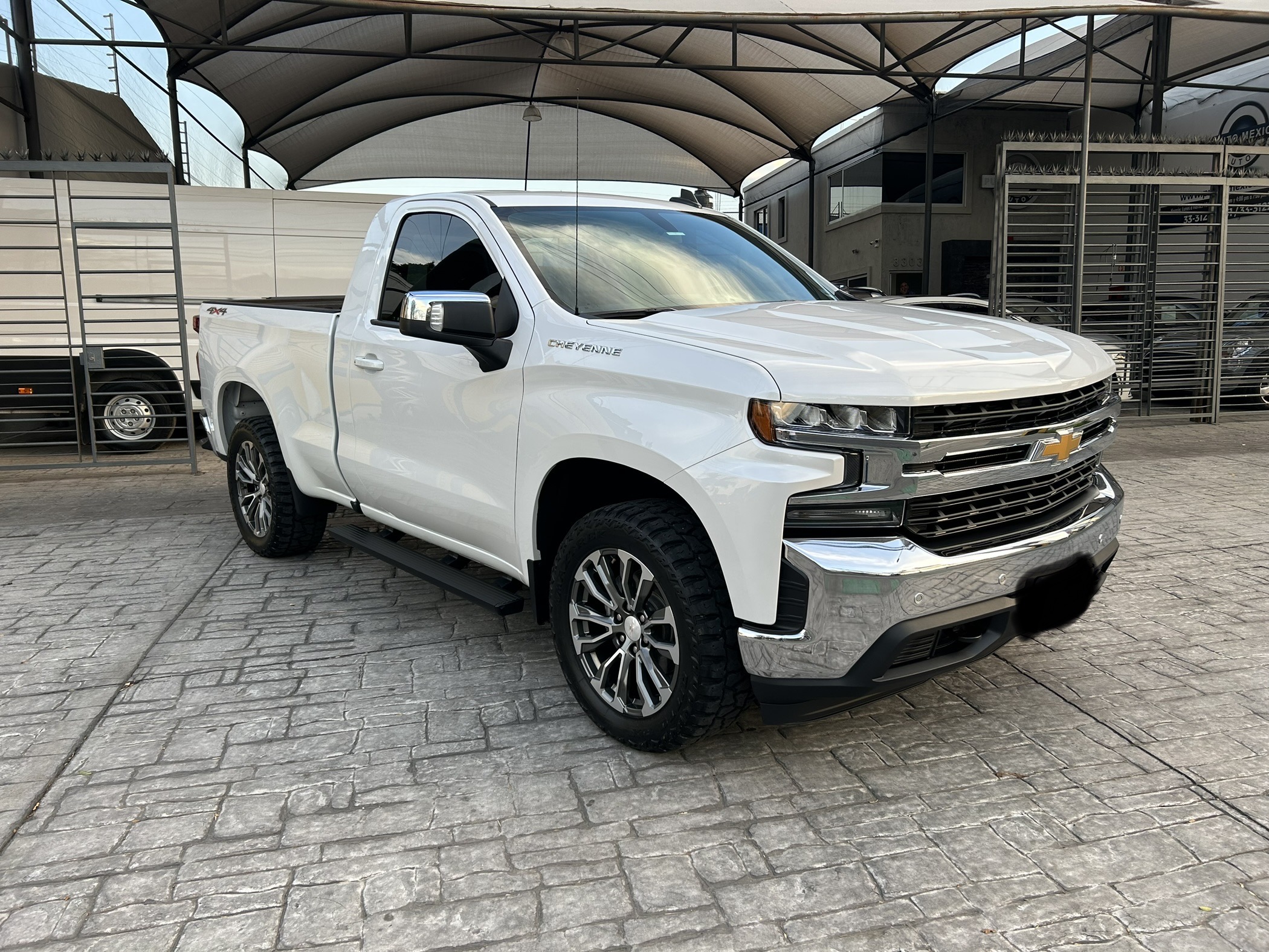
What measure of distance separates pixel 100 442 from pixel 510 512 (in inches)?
322

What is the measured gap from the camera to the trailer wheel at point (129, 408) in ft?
35.8

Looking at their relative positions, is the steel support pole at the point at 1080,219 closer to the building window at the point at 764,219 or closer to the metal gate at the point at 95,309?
the metal gate at the point at 95,309

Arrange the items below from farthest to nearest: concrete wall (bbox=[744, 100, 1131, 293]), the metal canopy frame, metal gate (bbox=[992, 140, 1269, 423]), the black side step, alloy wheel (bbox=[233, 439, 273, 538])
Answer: concrete wall (bbox=[744, 100, 1131, 293]) → the metal canopy frame → metal gate (bbox=[992, 140, 1269, 423]) → alloy wheel (bbox=[233, 439, 273, 538]) → the black side step

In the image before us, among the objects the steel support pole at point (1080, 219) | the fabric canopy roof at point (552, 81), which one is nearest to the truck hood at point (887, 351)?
the fabric canopy roof at point (552, 81)

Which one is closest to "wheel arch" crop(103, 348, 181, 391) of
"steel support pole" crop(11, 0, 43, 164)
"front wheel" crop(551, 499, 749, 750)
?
"steel support pole" crop(11, 0, 43, 164)

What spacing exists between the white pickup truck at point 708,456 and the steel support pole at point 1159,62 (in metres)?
14.1

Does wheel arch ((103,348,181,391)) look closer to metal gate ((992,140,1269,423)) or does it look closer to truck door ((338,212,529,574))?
truck door ((338,212,529,574))

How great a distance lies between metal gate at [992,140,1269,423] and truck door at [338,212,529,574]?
744 cm

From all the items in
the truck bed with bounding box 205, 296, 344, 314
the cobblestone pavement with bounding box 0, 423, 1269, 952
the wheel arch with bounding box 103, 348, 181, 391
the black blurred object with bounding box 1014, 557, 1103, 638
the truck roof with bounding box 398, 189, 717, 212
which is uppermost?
the truck roof with bounding box 398, 189, 717, 212

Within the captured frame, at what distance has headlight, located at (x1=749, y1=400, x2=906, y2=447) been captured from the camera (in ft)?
9.48

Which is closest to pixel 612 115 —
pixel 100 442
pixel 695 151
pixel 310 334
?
pixel 695 151

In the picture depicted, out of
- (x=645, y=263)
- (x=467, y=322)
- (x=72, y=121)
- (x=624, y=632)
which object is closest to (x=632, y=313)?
(x=645, y=263)

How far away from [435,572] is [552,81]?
1609 cm

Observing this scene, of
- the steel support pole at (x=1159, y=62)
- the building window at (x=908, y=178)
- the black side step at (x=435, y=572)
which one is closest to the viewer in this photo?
the black side step at (x=435, y=572)
